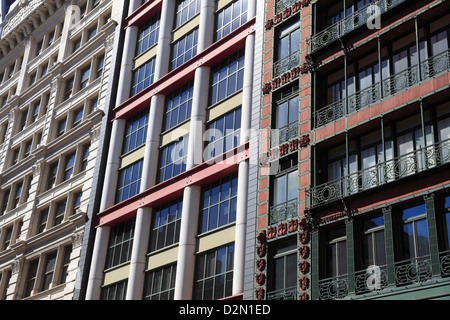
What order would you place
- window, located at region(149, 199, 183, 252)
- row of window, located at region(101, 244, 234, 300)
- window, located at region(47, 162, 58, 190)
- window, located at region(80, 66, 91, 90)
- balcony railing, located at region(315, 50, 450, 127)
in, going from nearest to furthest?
balcony railing, located at region(315, 50, 450, 127) → row of window, located at region(101, 244, 234, 300) → window, located at region(149, 199, 183, 252) → window, located at region(47, 162, 58, 190) → window, located at region(80, 66, 91, 90)

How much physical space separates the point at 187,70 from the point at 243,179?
10.1 meters

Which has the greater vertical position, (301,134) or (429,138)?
(301,134)

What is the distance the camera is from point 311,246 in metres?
26.5

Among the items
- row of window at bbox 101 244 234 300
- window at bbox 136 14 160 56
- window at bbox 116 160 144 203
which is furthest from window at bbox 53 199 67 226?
window at bbox 136 14 160 56

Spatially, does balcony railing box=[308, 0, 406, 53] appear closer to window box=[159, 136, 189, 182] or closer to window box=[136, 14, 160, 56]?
window box=[159, 136, 189, 182]

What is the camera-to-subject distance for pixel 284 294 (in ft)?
87.6

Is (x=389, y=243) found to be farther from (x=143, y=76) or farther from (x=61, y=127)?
(x=61, y=127)

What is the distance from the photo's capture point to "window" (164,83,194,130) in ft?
126

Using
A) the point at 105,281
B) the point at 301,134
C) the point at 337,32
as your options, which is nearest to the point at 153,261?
the point at 105,281

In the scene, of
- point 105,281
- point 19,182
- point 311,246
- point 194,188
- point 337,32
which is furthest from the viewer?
A: point 19,182

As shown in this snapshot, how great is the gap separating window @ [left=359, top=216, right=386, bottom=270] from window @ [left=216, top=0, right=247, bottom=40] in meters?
16.2

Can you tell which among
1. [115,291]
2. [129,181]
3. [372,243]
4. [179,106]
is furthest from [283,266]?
[129,181]
